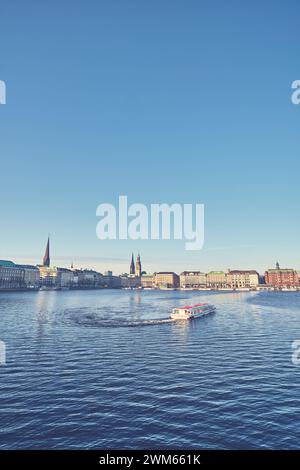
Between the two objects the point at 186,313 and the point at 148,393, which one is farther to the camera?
the point at 186,313

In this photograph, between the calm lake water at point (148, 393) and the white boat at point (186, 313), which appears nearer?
the calm lake water at point (148, 393)

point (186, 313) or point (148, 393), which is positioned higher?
point (186, 313)

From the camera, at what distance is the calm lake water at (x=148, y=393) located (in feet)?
60.3

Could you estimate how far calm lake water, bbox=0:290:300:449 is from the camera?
60.3 feet

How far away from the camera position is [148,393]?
25.1m

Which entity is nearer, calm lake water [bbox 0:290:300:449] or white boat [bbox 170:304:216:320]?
calm lake water [bbox 0:290:300:449]
